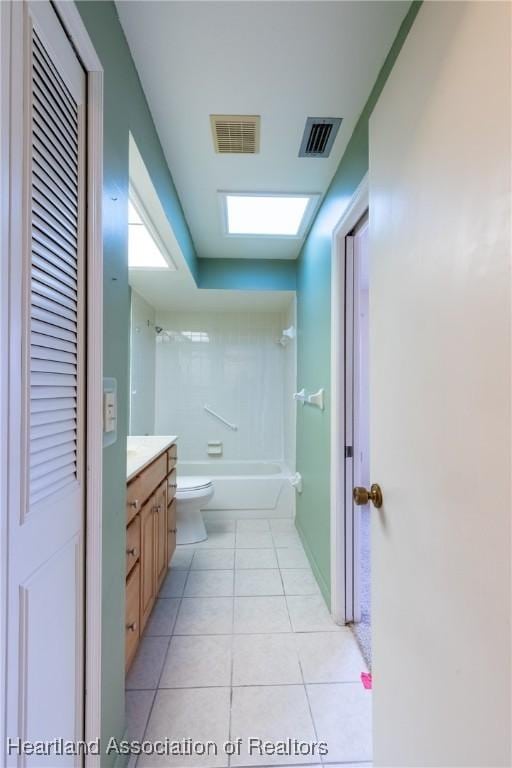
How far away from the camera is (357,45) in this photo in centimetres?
116

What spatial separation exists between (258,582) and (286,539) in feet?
2.20

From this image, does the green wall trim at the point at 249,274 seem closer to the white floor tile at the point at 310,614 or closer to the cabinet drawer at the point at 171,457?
the cabinet drawer at the point at 171,457

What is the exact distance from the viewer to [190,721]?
4.09 feet

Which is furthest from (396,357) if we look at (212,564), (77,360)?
(212,564)

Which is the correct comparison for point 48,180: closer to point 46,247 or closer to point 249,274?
point 46,247

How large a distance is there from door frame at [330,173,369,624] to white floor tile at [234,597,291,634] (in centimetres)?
27

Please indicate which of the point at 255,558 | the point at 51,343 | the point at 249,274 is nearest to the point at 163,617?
the point at 255,558

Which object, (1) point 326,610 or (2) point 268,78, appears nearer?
(2) point 268,78

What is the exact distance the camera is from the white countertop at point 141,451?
143cm

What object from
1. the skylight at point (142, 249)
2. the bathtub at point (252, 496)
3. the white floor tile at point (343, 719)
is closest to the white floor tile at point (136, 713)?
the white floor tile at point (343, 719)

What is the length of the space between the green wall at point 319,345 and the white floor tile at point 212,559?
552 millimetres

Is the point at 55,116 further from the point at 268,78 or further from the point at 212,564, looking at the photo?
the point at 212,564

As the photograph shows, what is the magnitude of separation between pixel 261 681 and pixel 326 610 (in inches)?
22.6

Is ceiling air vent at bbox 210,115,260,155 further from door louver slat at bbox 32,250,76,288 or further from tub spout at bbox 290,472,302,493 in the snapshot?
tub spout at bbox 290,472,302,493
